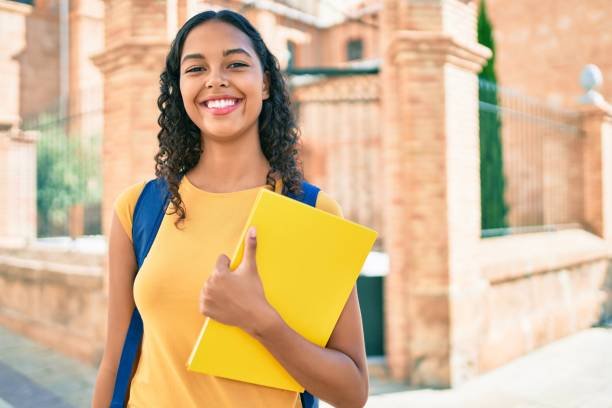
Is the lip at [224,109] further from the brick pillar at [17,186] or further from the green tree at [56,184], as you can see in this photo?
the green tree at [56,184]

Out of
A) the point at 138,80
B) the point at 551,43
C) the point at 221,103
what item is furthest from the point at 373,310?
the point at 551,43

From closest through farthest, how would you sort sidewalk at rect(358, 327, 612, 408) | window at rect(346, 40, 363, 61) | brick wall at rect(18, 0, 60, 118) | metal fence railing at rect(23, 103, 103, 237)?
sidewalk at rect(358, 327, 612, 408) < metal fence railing at rect(23, 103, 103, 237) < brick wall at rect(18, 0, 60, 118) < window at rect(346, 40, 363, 61)

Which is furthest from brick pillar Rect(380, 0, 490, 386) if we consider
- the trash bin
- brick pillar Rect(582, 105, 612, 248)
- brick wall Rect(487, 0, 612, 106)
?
brick wall Rect(487, 0, 612, 106)

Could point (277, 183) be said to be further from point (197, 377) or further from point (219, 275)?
point (197, 377)

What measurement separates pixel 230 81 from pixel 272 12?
85.8ft

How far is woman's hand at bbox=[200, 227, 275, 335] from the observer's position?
113cm

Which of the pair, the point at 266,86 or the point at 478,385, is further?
the point at 478,385

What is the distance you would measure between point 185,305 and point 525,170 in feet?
46.8

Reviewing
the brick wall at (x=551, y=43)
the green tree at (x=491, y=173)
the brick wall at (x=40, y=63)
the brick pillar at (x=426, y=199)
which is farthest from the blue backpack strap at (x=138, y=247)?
the brick wall at (x=40, y=63)

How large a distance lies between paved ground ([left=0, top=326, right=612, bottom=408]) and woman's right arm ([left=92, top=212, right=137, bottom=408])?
3933 mm

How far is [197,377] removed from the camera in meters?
1.28

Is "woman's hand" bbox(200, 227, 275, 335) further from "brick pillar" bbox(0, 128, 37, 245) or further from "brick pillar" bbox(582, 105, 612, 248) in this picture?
"brick pillar" bbox(582, 105, 612, 248)

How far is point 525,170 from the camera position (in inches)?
561

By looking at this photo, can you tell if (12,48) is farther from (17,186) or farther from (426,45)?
(426,45)
